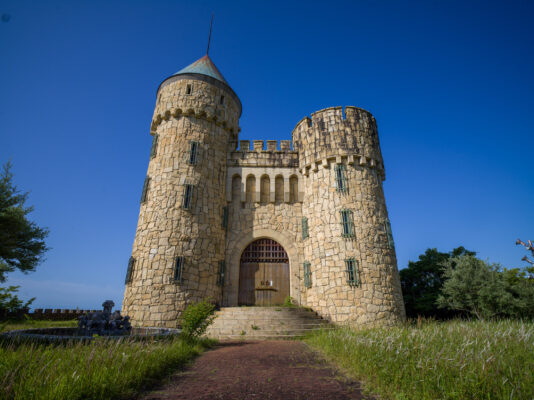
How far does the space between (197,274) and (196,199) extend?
397 centimetres

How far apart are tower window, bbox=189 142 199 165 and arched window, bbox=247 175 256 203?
352cm

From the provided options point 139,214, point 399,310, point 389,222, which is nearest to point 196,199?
point 139,214

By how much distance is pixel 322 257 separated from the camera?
1467 cm

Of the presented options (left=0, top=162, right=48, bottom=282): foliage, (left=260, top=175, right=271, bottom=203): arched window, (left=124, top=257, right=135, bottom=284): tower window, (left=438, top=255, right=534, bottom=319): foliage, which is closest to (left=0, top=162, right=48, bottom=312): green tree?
(left=0, top=162, right=48, bottom=282): foliage

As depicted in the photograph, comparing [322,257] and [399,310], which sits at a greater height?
[322,257]

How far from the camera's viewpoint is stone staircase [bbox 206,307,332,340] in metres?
11.4

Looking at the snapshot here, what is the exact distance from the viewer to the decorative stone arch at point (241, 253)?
1508 centimetres

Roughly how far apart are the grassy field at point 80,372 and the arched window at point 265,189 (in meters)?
12.0

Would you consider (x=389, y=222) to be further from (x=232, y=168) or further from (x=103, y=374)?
(x=103, y=374)

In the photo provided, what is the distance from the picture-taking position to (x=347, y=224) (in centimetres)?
1480

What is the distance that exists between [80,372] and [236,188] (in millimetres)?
13841

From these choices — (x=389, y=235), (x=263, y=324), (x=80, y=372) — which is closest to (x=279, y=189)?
(x=389, y=235)

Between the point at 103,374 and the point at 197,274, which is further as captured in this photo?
the point at 197,274

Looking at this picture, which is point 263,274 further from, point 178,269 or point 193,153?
point 193,153
